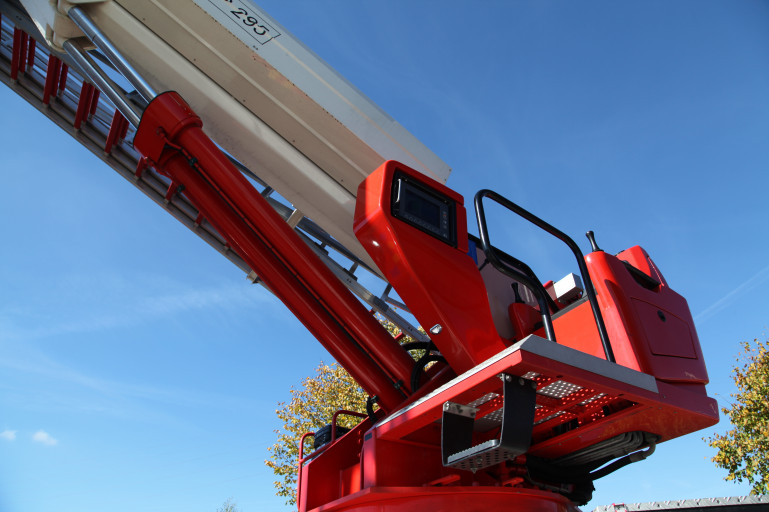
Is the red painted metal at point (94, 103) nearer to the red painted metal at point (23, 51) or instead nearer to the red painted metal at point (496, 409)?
the red painted metal at point (23, 51)

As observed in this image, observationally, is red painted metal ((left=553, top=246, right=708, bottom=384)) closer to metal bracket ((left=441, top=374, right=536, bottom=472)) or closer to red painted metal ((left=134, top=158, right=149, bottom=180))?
metal bracket ((left=441, top=374, right=536, bottom=472))

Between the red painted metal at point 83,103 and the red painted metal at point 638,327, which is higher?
the red painted metal at point 83,103

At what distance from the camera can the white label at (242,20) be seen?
13.6 feet

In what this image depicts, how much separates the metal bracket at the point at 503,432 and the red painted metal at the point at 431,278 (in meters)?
0.50

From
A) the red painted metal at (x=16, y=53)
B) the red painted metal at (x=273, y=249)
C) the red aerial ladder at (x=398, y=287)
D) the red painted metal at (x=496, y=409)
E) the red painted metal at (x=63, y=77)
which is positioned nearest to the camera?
the red painted metal at (x=496, y=409)

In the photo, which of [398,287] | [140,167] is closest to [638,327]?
[398,287]

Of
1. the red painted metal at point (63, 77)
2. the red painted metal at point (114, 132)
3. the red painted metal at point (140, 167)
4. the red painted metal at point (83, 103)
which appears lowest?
the red painted metal at point (140, 167)

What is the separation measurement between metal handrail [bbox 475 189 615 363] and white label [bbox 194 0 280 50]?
2.22 m

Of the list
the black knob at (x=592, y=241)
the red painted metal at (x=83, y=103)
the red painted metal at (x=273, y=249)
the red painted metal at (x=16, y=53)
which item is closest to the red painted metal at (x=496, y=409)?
the red painted metal at (x=273, y=249)

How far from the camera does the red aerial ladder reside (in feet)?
9.87

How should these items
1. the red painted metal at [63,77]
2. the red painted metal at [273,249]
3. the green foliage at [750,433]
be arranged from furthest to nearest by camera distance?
the green foliage at [750,433], the red painted metal at [63,77], the red painted metal at [273,249]

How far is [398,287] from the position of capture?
10.8ft

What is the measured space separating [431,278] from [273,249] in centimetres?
135

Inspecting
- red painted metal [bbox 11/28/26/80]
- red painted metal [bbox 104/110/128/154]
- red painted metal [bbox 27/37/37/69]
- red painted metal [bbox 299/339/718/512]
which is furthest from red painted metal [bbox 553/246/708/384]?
red painted metal [bbox 27/37/37/69]
